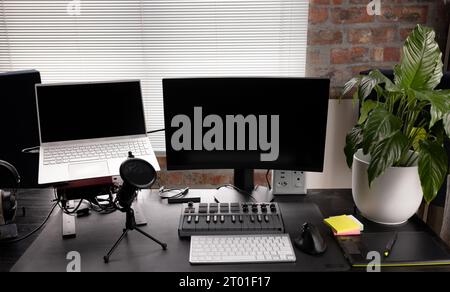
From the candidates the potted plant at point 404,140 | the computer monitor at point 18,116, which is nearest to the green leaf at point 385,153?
the potted plant at point 404,140

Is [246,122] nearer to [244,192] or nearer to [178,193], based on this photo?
[244,192]

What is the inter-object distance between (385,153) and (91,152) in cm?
106

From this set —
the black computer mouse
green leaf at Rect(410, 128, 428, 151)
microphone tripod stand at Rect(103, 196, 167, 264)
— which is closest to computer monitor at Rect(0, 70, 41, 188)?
microphone tripod stand at Rect(103, 196, 167, 264)

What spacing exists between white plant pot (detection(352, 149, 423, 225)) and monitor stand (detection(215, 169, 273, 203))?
1.15ft

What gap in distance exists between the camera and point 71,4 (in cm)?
228

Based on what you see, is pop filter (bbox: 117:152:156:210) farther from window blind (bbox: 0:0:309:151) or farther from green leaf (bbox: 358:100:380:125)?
window blind (bbox: 0:0:309:151)

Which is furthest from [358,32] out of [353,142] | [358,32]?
[353,142]

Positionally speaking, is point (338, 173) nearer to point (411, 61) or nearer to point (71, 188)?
point (411, 61)

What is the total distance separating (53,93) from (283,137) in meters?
0.89

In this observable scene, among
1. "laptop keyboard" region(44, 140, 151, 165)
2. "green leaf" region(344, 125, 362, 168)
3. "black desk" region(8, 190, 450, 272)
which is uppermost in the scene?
"green leaf" region(344, 125, 362, 168)

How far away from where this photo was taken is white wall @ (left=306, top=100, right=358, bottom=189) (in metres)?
2.27
